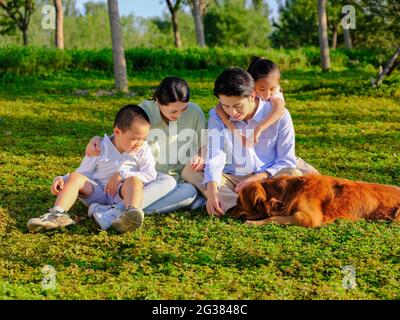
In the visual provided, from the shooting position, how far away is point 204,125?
5984 millimetres

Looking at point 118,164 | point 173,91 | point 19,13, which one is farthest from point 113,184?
point 19,13

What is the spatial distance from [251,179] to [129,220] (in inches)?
43.2

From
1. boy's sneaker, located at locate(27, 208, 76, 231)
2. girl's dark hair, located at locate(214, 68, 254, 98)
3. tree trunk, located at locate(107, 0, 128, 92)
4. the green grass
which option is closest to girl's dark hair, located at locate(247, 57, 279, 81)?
girl's dark hair, located at locate(214, 68, 254, 98)

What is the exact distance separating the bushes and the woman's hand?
955 cm

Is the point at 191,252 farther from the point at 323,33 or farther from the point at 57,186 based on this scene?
the point at 323,33

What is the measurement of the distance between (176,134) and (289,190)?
43.9 inches

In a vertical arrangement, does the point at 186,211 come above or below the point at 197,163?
below

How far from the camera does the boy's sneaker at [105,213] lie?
17.1ft

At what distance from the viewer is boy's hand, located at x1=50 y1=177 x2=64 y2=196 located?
542 centimetres

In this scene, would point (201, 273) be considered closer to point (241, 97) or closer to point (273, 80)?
point (241, 97)

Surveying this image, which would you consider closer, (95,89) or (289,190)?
(289,190)

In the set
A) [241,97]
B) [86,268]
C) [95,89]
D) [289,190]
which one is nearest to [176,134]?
[241,97]

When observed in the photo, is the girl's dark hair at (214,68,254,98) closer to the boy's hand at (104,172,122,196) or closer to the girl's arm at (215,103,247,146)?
the girl's arm at (215,103,247,146)

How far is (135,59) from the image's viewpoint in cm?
1584
